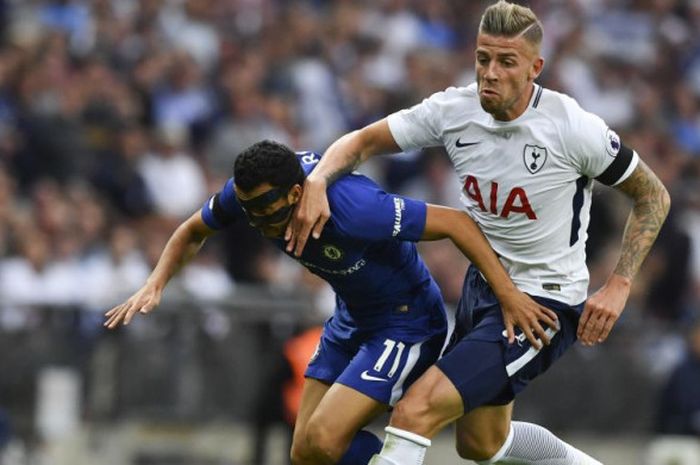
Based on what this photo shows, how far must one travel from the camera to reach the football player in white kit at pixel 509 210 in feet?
24.5

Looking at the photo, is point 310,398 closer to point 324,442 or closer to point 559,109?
point 324,442

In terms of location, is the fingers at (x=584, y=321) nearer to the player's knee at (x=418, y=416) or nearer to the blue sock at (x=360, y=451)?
the player's knee at (x=418, y=416)

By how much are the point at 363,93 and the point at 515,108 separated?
28.8 feet

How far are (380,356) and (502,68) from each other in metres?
1.49

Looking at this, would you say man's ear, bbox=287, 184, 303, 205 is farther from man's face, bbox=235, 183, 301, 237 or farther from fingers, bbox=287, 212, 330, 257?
fingers, bbox=287, 212, 330, 257

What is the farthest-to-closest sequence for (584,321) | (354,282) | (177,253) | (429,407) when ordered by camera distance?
1. (177,253)
2. (354,282)
3. (584,321)
4. (429,407)

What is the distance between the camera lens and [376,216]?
295 inches


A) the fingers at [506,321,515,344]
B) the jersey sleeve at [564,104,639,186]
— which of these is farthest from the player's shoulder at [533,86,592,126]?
the fingers at [506,321,515,344]

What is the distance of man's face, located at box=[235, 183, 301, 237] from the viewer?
24.1 ft

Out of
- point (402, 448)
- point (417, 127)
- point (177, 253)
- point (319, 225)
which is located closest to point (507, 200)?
point (417, 127)

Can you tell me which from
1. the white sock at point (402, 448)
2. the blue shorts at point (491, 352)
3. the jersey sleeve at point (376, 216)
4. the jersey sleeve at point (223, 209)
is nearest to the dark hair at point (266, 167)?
the jersey sleeve at point (376, 216)

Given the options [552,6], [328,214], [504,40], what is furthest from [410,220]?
[552,6]

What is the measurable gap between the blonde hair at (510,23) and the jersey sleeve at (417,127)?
0.57 meters

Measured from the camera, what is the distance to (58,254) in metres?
13.2
